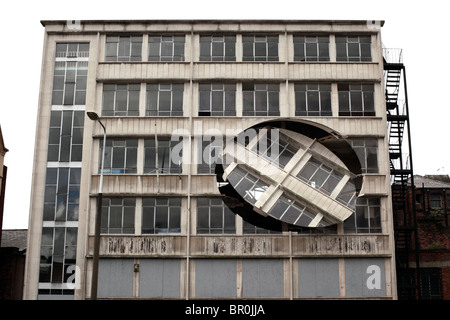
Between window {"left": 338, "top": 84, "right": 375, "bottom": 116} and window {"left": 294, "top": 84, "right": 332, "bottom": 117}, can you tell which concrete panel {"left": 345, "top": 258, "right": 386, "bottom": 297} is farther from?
window {"left": 294, "top": 84, "right": 332, "bottom": 117}

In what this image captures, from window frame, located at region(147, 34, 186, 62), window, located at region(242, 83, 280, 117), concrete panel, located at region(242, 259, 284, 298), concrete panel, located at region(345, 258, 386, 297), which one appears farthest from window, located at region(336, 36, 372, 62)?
concrete panel, located at region(242, 259, 284, 298)

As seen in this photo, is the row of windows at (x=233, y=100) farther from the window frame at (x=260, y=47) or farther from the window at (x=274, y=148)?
the window frame at (x=260, y=47)

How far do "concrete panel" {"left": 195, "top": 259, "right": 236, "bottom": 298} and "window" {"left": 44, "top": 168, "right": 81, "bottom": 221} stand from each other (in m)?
8.30

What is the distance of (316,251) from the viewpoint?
32.0 meters

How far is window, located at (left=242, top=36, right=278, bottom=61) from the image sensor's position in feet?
115

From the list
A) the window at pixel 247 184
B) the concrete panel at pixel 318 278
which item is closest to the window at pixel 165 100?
the window at pixel 247 184

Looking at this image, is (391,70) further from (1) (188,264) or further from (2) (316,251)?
(1) (188,264)

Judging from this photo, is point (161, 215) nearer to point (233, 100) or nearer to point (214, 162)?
point (214, 162)

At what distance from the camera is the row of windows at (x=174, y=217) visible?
107ft

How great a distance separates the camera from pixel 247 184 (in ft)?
106

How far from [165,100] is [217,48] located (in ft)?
15.9

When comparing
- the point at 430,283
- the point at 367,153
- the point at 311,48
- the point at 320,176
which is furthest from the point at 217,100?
the point at 430,283

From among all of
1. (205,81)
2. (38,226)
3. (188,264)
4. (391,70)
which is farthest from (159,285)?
(391,70)

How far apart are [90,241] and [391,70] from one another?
2266 centimetres
